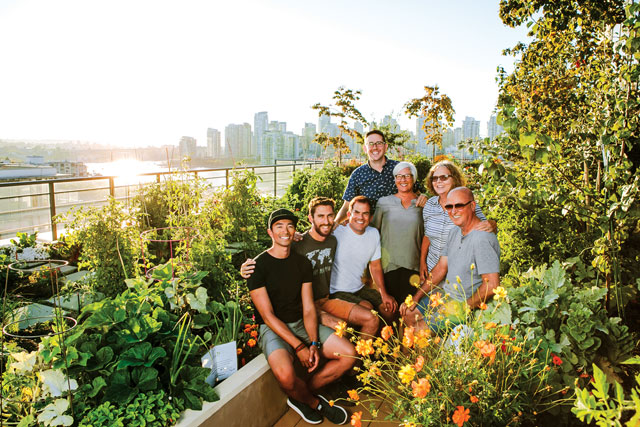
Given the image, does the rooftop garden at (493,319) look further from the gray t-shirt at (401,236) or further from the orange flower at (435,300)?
the gray t-shirt at (401,236)

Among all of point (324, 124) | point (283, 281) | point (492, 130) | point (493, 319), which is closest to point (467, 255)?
point (493, 319)

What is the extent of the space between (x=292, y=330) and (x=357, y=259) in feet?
2.36

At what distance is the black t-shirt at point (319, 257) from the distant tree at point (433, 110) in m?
12.5

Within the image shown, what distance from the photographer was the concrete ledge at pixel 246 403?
5.81ft

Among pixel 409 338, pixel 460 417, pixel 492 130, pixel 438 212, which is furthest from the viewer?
pixel 492 130

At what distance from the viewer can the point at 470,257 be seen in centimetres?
228

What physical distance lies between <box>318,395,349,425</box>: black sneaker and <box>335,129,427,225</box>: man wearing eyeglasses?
4.76ft

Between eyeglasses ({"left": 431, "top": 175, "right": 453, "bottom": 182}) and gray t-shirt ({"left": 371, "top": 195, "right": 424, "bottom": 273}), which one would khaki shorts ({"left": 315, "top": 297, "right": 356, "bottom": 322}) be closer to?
gray t-shirt ({"left": 371, "top": 195, "right": 424, "bottom": 273})

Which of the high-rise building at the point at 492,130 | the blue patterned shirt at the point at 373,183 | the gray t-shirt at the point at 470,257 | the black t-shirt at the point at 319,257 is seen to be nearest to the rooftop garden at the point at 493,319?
the high-rise building at the point at 492,130

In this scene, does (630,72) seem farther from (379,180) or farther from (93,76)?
(93,76)

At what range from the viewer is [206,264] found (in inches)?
98.3

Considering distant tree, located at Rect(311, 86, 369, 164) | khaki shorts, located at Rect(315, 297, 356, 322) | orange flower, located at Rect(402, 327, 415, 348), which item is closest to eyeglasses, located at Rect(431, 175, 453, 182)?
khaki shorts, located at Rect(315, 297, 356, 322)

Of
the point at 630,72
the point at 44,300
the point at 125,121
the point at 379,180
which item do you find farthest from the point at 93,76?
the point at 630,72

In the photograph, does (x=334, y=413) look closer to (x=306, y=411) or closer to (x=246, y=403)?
(x=306, y=411)
